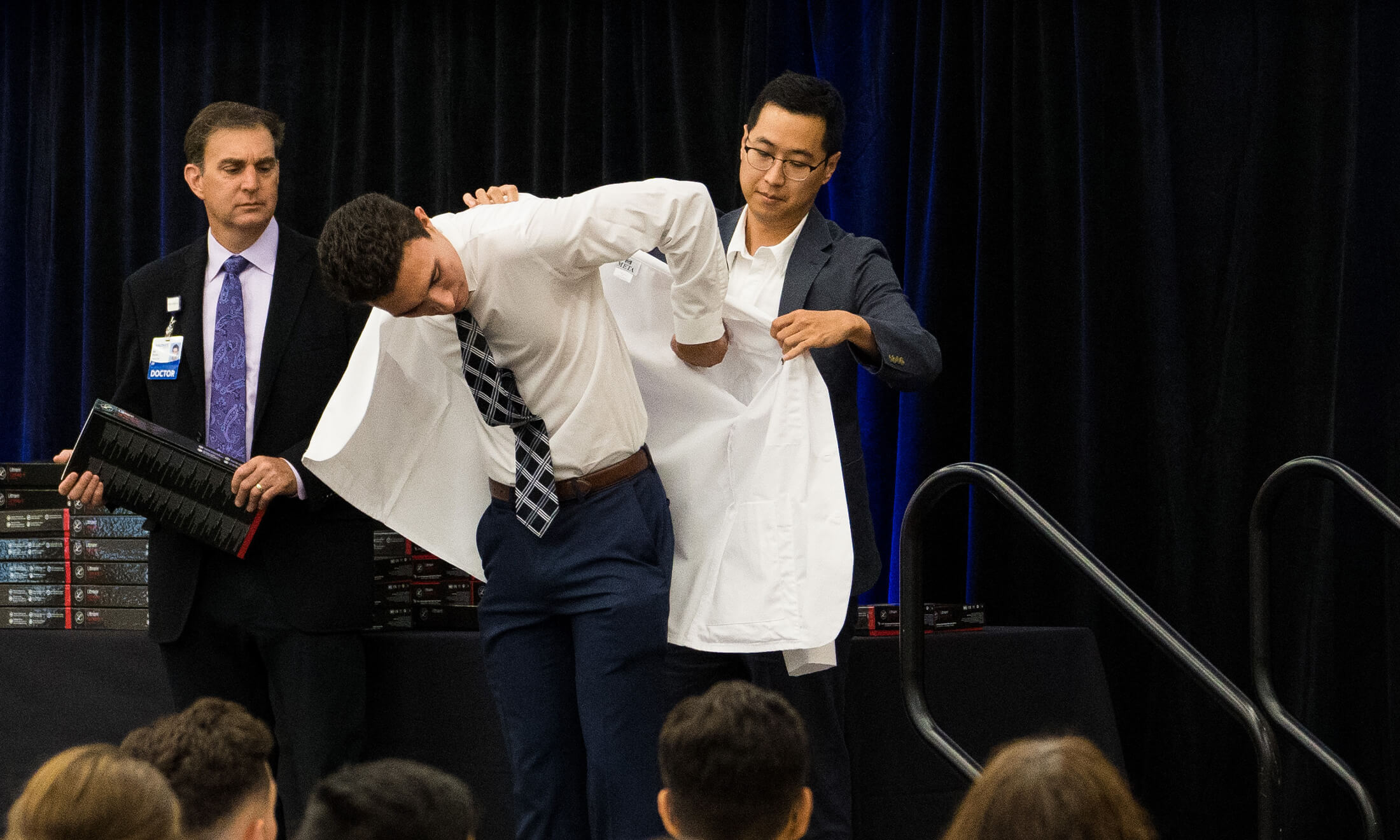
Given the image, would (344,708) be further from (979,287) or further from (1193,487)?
(1193,487)

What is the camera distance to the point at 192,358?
2.95m

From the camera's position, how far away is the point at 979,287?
3906 millimetres

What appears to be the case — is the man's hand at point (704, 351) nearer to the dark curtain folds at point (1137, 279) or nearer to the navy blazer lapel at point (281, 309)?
the navy blazer lapel at point (281, 309)

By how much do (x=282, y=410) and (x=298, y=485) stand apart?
206mm

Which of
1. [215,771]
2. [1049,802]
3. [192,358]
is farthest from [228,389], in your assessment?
[1049,802]

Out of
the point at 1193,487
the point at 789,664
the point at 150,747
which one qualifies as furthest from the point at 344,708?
the point at 1193,487

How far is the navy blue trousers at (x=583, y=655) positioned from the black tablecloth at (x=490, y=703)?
3.17 ft

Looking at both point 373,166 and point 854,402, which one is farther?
point 373,166

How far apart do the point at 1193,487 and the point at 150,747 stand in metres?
2.92

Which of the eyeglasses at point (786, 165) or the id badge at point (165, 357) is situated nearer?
the eyeglasses at point (786, 165)

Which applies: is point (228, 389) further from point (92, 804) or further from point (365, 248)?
point (92, 804)

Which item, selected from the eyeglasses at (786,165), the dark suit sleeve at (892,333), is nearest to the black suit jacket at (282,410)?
the eyeglasses at (786,165)

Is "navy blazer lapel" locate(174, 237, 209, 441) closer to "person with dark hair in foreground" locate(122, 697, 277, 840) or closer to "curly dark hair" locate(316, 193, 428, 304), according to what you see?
"curly dark hair" locate(316, 193, 428, 304)

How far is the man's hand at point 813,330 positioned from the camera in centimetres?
248
